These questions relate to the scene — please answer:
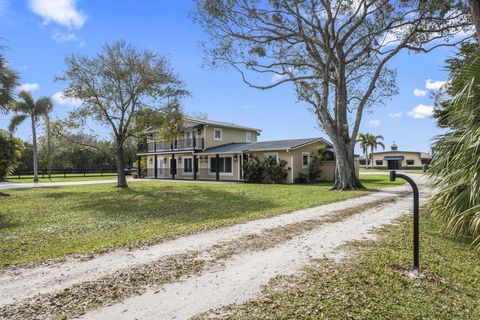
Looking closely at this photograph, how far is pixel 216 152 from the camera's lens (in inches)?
1087

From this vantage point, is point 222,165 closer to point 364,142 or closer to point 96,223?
point 96,223

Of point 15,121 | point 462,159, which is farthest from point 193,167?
point 462,159

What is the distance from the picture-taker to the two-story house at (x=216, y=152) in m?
24.7

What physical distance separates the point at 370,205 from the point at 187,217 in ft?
20.8

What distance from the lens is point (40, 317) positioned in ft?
10.5

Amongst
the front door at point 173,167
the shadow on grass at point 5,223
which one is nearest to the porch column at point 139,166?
the front door at point 173,167

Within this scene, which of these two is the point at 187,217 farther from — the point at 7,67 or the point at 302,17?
the point at 302,17

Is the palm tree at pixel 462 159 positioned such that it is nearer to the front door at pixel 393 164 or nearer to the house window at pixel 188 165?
the house window at pixel 188 165

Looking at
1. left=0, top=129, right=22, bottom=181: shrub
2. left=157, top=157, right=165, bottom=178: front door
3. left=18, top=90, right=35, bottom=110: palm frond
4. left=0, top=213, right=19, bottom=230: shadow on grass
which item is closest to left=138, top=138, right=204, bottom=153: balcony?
left=157, top=157, right=165, bottom=178: front door

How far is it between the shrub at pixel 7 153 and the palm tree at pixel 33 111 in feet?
40.3

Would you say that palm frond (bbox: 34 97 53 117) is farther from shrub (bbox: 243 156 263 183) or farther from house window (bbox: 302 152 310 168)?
house window (bbox: 302 152 310 168)

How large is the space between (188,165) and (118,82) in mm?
13866

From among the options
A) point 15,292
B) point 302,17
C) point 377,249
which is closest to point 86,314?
point 15,292

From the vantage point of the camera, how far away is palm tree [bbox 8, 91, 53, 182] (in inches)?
1111
